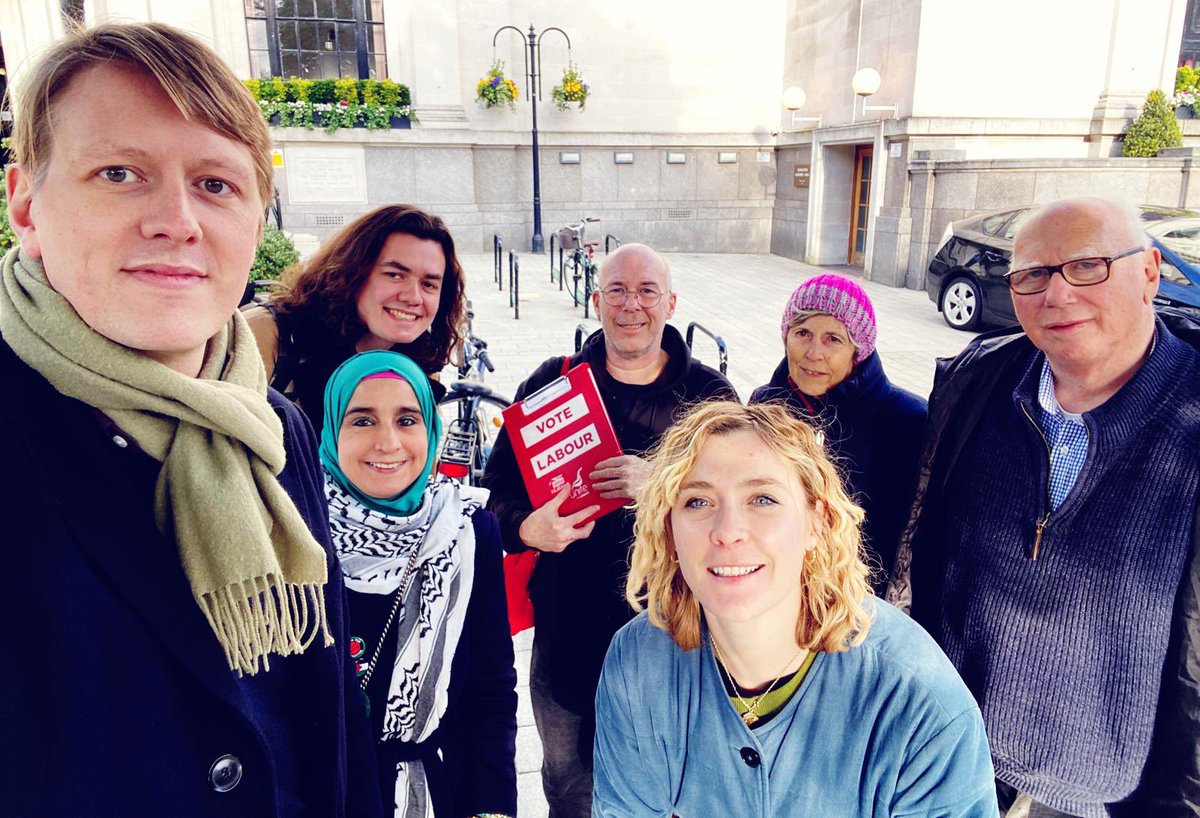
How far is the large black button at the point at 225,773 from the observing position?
114cm

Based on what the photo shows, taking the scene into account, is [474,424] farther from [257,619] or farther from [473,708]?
[257,619]

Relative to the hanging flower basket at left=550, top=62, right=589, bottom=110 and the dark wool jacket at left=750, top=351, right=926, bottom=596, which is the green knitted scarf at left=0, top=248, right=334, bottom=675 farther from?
the hanging flower basket at left=550, top=62, right=589, bottom=110

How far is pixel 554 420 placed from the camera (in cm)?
239

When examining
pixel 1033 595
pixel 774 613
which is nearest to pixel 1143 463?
pixel 1033 595

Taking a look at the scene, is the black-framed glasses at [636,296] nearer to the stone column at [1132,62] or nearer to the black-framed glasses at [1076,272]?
the black-framed glasses at [1076,272]

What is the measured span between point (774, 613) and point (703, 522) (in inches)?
9.5

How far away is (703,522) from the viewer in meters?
1.68

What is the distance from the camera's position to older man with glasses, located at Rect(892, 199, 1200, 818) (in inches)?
73.5

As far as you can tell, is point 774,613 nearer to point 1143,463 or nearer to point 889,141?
point 1143,463

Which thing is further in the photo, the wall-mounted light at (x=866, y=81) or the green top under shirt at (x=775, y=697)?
the wall-mounted light at (x=866, y=81)

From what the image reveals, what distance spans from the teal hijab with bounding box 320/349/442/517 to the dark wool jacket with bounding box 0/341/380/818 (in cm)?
78

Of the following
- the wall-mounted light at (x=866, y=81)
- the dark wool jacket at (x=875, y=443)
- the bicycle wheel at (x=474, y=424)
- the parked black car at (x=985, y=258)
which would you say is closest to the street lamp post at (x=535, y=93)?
the wall-mounted light at (x=866, y=81)

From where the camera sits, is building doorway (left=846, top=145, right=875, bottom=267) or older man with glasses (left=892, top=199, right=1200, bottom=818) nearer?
older man with glasses (left=892, top=199, right=1200, bottom=818)

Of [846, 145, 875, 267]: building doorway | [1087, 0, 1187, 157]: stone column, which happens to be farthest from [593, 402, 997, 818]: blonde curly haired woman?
[846, 145, 875, 267]: building doorway
